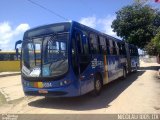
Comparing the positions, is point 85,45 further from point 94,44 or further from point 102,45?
point 102,45

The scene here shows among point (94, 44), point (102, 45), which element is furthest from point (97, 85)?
point (102, 45)

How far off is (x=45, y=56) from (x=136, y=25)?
83.5 ft

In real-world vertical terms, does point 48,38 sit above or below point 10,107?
above

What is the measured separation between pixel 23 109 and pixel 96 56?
13.8ft

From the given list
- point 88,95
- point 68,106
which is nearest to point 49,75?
point 68,106

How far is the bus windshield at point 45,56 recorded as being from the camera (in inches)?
372

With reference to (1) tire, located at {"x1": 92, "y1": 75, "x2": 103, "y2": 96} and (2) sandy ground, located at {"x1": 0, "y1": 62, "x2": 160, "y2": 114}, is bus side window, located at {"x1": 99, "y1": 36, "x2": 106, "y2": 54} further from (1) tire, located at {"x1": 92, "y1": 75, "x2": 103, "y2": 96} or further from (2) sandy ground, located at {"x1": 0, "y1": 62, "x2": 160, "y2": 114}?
(2) sandy ground, located at {"x1": 0, "y1": 62, "x2": 160, "y2": 114}

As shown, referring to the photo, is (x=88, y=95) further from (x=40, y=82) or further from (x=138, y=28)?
(x=138, y=28)

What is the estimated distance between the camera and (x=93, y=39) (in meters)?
12.1

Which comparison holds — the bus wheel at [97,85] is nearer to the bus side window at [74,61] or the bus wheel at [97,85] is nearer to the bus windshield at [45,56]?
the bus side window at [74,61]

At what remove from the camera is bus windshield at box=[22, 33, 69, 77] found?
31.0 ft

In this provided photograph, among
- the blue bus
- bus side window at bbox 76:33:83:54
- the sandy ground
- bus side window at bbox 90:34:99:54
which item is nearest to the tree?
bus side window at bbox 90:34:99:54

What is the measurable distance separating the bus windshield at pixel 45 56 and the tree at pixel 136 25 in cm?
2458

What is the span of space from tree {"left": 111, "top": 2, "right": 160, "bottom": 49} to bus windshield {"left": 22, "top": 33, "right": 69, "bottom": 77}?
2458 centimetres
